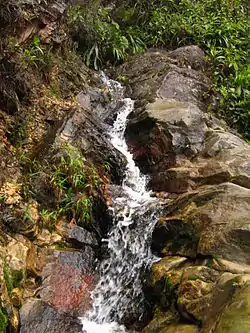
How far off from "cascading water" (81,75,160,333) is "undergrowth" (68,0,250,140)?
439cm

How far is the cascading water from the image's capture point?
5.61 m

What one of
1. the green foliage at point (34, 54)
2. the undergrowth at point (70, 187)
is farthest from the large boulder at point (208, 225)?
the green foliage at point (34, 54)

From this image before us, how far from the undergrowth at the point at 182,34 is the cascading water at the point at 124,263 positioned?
439 centimetres

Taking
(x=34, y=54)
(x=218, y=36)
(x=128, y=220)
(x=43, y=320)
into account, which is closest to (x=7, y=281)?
(x=43, y=320)

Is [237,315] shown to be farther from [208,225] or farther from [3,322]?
[3,322]

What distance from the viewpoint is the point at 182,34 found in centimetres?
1291

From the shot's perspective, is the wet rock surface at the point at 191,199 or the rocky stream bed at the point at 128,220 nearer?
the wet rock surface at the point at 191,199

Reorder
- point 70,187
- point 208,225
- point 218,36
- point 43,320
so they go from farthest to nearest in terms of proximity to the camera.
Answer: point 218,36, point 70,187, point 208,225, point 43,320

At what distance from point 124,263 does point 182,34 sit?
9.16 m

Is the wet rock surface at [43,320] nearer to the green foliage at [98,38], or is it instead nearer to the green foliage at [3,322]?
the green foliage at [3,322]

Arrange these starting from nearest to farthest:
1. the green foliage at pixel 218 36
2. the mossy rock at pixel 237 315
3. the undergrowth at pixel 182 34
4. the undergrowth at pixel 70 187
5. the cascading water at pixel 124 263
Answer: the mossy rock at pixel 237 315 < the cascading water at pixel 124 263 < the undergrowth at pixel 70 187 < the green foliage at pixel 218 36 < the undergrowth at pixel 182 34

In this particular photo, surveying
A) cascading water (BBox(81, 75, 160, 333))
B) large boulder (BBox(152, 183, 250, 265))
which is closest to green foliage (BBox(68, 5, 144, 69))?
cascading water (BBox(81, 75, 160, 333))

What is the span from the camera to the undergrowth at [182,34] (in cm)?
1072

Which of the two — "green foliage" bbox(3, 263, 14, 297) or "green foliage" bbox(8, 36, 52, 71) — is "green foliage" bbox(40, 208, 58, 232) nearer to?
"green foliage" bbox(3, 263, 14, 297)
